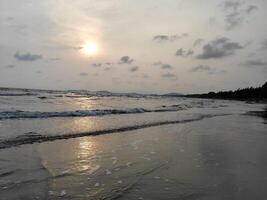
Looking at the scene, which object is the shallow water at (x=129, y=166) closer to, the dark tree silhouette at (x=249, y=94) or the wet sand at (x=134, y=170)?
the wet sand at (x=134, y=170)

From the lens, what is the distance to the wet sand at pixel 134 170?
20.6 ft

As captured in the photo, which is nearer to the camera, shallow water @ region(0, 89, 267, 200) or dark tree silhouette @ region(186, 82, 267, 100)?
shallow water @ region(0, 89, 267, 200)

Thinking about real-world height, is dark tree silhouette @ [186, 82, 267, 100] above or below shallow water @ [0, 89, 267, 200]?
above

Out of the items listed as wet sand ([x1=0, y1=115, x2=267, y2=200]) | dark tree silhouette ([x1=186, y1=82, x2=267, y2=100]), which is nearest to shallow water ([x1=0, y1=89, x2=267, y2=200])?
wet sand ([x1=0, y1=115, x2=267, y2=200])

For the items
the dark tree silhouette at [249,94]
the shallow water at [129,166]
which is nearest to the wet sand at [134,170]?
Answer: the shallow water at [129,166]

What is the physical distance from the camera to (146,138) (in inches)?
521

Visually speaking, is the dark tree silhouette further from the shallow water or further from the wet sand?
the wet sand

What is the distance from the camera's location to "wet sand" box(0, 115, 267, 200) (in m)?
6.27

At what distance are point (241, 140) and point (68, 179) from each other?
27.4ft

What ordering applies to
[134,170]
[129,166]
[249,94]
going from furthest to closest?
[249,94] → [129,166] → [134,170]

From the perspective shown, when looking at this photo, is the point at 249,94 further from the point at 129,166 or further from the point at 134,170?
the point at 134,170

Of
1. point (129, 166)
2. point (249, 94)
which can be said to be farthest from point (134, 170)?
point (249, 94)

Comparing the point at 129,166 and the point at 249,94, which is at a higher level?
the point at 249,94

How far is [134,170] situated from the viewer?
800 centimetres
